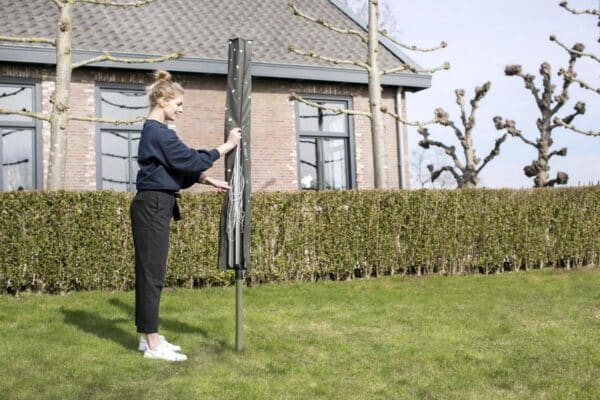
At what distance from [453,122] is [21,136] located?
32.4 feet

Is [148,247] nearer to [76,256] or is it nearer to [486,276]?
[76,256]

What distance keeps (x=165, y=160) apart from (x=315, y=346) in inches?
87.9

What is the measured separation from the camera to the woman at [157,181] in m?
5.38

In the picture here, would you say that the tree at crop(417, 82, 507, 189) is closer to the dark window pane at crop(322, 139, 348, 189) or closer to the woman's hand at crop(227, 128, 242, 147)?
the dark window pane at crop(322, 139, 348, 189)

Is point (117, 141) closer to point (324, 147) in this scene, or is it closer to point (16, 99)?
point (16, 99)

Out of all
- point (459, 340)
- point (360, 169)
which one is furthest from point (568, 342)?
point (360, 169)

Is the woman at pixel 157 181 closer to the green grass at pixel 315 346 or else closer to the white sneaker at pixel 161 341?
the white sneaker at pixel 161 341

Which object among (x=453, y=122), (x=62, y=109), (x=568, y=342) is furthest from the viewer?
(x=453, y=122)

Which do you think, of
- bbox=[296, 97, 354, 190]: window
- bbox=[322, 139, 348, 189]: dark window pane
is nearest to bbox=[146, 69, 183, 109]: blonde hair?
bbox=[296, 97, 354, 190]: window

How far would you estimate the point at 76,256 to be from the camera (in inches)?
369

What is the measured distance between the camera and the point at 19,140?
509 inches

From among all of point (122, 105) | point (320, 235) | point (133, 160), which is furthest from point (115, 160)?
point (320, 235)

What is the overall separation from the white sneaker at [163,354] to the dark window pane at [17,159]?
8197mm

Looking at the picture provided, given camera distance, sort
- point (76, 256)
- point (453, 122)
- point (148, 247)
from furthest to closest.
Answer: point (453, 122) → point (76, 256) → point (148, 247)
